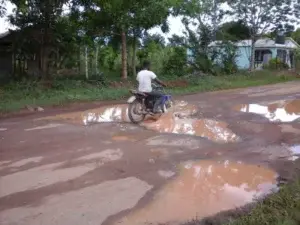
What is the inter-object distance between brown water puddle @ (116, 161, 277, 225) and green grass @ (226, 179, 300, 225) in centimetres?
47

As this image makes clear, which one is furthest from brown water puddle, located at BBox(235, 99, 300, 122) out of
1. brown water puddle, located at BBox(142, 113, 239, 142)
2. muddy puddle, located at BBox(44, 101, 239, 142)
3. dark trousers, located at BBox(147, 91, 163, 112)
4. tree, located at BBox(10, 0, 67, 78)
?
tree, located at BBox(10, 0, 67, 78)

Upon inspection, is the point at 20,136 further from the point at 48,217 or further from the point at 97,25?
the point at 97,25

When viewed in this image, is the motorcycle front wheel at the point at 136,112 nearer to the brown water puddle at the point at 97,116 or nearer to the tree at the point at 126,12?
the brown water puddle at the point at 97,116

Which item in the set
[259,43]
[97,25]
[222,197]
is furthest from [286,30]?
[222,197]

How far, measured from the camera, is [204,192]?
545 centimetres

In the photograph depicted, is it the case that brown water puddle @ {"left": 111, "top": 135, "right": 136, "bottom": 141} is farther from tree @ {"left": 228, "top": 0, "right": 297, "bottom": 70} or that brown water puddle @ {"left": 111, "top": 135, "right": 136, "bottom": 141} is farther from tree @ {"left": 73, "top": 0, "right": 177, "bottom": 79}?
tree @ {"left": 228, "top": 0, "right": 297, "bottom": 70}

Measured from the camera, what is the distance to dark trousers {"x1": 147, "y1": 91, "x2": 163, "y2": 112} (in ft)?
34.9

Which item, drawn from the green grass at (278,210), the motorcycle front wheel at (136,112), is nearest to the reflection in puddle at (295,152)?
the green grass at (278,210)

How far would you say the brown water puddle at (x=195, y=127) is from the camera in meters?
8.82

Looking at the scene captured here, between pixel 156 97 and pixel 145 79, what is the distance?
599mm

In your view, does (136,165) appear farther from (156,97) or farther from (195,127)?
(156,97)

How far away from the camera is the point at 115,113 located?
12.1 meters

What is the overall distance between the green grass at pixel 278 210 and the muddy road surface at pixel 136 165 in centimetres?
50

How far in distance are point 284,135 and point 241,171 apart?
10.1 feet
